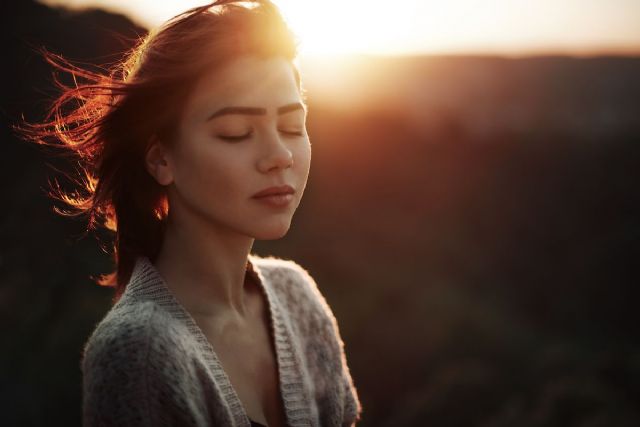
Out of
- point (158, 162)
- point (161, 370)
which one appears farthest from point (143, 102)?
point (161, 370)

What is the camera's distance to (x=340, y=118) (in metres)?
7.04

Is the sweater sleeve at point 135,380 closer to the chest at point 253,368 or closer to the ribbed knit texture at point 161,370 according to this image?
the ribbed knit texture at point 161,370

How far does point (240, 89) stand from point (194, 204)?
296mm

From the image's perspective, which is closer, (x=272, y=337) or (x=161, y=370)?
(x=161, y=370)

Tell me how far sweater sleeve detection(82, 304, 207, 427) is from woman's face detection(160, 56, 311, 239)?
1.06ft

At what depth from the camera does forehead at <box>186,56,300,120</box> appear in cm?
153

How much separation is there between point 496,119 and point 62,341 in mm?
4842

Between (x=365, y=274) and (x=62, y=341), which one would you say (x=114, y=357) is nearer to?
(x=62, y=341)

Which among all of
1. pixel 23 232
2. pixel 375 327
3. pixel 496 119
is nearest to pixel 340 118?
pixel 496 119

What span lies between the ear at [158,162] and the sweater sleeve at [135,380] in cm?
36

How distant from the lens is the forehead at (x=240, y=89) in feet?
5.03

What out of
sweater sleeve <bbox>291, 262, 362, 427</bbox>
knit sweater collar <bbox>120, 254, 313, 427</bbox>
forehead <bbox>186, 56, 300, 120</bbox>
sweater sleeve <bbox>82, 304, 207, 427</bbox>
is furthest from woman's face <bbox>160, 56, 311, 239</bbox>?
sweater sleeve <bbox>291, 262, 362, 427</bbox>

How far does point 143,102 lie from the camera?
158cm

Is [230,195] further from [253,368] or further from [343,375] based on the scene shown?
[343,375]
